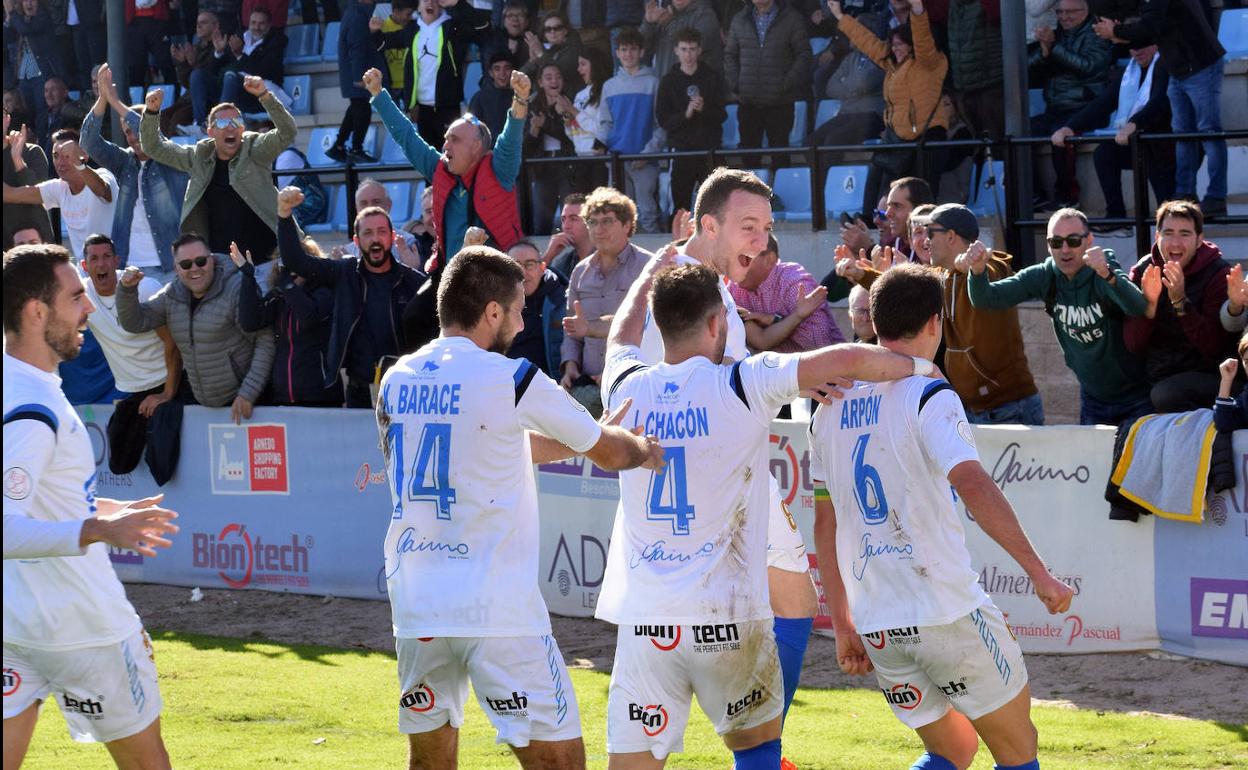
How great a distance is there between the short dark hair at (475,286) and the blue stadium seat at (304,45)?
45.1ft

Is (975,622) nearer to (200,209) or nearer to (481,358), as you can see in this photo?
(481,358)

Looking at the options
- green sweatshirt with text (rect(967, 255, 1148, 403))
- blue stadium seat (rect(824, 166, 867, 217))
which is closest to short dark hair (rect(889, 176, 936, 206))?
green sweatshirt with text (rect(967, 255, 1148, 403))

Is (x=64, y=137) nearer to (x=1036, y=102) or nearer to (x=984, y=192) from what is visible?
(x=984, y=192)

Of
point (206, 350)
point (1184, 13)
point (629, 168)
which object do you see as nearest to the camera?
point (1184, 13)

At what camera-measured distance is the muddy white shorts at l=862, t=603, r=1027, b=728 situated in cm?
508

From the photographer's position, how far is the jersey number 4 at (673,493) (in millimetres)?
5090

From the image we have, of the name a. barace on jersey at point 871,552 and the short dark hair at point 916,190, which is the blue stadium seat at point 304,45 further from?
the name a. barace on jersey at point 871,552

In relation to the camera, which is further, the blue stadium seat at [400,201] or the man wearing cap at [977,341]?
the blue stadium seat at [400,201]

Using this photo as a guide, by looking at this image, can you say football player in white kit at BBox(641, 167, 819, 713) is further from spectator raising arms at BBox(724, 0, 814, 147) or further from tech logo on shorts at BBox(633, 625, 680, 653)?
spectator raising arms at BBox(724, 0, 814, 147)

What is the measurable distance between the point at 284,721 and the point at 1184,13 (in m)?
7.22

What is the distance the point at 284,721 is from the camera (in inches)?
319

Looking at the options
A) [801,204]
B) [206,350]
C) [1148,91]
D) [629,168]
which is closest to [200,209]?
[206,350]

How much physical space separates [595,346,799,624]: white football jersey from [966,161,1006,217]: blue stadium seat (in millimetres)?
7095

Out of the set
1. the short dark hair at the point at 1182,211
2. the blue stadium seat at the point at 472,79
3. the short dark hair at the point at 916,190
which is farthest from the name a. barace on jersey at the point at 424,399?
the blue stadium seat at the point at 472,79
